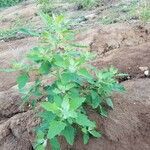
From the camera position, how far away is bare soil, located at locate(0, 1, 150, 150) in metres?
3.27

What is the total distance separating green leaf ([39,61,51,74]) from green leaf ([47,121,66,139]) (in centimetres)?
46

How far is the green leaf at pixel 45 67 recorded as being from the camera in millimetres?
3148

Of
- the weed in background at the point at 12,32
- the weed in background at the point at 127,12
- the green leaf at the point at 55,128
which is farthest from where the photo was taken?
the weed in background at the point at 12,32

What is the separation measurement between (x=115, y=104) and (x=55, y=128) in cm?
80

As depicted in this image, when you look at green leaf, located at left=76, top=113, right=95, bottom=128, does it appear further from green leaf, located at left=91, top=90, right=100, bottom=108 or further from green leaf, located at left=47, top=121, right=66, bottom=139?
green leaf, located at left=91, top=90, right=100, bottom=108

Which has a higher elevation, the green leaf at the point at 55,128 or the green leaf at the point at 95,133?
the green leaf at the point at 55,128

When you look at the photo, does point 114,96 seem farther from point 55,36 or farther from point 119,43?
point 119,43

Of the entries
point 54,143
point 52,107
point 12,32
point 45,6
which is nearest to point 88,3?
point 45,6

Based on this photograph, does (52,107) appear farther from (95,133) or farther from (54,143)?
(95,133)

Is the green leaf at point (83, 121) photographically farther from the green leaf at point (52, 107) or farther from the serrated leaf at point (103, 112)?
the serrated leaf at point (103, 112)

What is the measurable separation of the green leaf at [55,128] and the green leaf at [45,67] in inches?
18.2

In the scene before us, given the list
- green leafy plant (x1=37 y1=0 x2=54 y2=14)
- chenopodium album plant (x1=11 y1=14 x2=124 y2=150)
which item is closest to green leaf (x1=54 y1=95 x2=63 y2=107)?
chenopodium album plant (x1=11 y1=14 x2=124 y2=150)

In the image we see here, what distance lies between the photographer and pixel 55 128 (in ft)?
9.09

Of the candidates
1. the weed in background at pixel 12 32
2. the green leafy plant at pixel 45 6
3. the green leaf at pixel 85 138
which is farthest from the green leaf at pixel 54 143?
the green leafy plant at pixel 45 6
